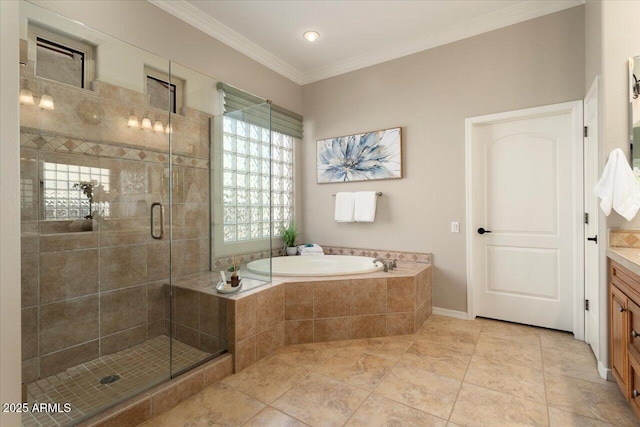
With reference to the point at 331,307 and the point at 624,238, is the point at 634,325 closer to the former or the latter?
the point at 624,238

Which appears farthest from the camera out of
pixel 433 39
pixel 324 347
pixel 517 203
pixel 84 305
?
pixel 433 39

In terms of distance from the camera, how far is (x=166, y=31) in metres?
2.57

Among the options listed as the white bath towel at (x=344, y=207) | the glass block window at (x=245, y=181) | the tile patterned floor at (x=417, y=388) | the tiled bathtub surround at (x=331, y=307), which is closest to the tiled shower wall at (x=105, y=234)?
the glass block window at (x=245, y=181)

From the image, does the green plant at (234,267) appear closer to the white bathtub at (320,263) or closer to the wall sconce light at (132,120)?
the white bathtub at (320,263)

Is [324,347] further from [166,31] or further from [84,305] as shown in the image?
[166,31]

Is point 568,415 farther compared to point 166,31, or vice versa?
point 166,31

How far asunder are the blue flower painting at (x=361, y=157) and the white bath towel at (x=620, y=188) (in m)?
1.73

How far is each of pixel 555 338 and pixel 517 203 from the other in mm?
1181

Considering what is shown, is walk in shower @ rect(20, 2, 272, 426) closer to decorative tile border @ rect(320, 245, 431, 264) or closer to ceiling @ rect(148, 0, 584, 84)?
ceiling @ rect(148, 0, 584, 84)

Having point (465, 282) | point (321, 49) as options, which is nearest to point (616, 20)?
point (465, 282)

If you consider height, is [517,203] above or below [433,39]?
below

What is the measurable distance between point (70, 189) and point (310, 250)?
7.63 feet

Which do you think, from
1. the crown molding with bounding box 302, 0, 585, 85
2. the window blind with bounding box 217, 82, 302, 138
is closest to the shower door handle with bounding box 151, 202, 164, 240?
the window blind with bounding box 217, 82, 302, 138

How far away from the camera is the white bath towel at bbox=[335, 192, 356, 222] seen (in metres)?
3.56
